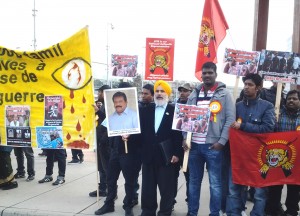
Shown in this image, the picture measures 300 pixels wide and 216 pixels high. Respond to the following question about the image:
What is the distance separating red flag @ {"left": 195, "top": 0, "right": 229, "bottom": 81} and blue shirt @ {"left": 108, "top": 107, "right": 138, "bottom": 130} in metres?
2.07

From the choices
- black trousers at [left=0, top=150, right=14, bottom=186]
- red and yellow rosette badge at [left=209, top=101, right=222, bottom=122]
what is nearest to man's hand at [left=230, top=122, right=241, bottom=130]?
red and yellow rosette badge at [left=209, top=101, right=222, bottom=122]

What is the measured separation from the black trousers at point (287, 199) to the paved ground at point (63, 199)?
1.82 feet

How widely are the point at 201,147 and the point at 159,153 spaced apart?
22.3 inches

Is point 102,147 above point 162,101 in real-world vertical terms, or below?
below

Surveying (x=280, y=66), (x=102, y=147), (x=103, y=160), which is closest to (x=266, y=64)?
(x=280, y=66)

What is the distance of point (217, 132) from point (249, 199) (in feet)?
6.30

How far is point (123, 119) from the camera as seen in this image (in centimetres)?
473

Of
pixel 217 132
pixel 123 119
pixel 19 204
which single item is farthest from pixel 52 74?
pixel 217 132

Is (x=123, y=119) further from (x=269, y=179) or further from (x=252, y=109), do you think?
(x=269, y=179)

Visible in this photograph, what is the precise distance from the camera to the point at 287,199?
4895 millimetres

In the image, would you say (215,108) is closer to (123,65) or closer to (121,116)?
(121,116)

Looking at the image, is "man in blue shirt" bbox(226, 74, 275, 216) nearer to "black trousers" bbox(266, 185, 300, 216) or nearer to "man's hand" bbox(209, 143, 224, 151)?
"man's hand" bbox(209, 143, 224, 151)

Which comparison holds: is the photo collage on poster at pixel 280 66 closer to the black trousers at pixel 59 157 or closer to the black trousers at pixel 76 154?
the black trousers at pixel 59 157

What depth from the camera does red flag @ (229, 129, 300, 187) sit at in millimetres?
4465
